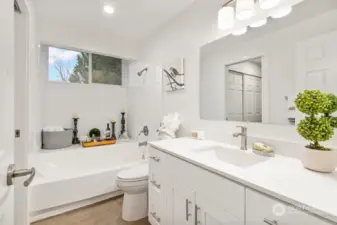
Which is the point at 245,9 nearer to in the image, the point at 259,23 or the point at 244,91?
the point at 259,23

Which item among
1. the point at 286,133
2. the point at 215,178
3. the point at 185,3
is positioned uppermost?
the point at 185,3

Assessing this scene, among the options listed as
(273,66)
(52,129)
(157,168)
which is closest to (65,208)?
(52,129)

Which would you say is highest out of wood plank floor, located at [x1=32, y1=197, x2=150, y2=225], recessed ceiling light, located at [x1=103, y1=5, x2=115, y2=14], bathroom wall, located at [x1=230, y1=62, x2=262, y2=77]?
recessed ceiling light, located at [x1=103, y1=5, x2=115, y2=14]

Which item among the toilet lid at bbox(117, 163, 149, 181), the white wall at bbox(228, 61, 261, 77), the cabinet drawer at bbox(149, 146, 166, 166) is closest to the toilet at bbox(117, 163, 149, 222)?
the toilet lid at bbox(117, 163, 149, 181)

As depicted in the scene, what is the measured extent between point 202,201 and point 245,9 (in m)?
1.44

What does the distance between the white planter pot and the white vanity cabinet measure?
1.21 ft

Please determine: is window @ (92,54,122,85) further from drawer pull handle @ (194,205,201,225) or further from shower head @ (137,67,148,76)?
drawer pull handle @ (194,205,201,225)

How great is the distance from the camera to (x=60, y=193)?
1979 millimetres

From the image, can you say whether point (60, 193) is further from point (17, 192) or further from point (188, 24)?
point (188, 24)

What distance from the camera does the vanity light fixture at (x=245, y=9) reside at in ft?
4.55

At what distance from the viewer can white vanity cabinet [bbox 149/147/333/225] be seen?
0.72 meters

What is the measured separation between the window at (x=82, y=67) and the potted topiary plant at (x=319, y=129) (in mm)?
3144

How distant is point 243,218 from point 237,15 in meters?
1.45

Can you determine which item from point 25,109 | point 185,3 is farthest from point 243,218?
point 185,3
